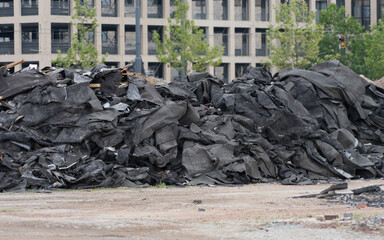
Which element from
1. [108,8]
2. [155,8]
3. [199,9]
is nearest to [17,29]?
[108,8]

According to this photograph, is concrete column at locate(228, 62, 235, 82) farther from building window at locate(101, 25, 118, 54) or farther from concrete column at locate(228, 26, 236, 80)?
building window at locate(101, 25, 118, 54)

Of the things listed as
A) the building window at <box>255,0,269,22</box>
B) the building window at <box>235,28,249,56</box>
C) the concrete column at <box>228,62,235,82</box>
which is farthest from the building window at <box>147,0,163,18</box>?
the building window at <box>255,0,269,22</box>

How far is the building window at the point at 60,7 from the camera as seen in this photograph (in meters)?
66.0

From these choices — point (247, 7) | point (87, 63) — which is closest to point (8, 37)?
point (87, 63)

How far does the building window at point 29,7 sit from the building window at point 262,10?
75.0 ft

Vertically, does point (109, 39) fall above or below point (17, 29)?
below

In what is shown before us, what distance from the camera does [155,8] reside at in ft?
229

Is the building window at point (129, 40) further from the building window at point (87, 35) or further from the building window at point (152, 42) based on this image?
the building window at point (87, 35)

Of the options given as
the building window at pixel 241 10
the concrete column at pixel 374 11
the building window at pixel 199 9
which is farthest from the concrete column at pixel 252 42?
the concrete column at pixel 374 11

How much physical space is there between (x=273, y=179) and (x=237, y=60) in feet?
185

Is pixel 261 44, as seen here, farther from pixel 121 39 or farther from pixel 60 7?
pixel 60 7

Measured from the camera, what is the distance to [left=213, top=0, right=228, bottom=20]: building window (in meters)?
72.9

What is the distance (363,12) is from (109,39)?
3345cm

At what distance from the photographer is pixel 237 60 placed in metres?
74.0
